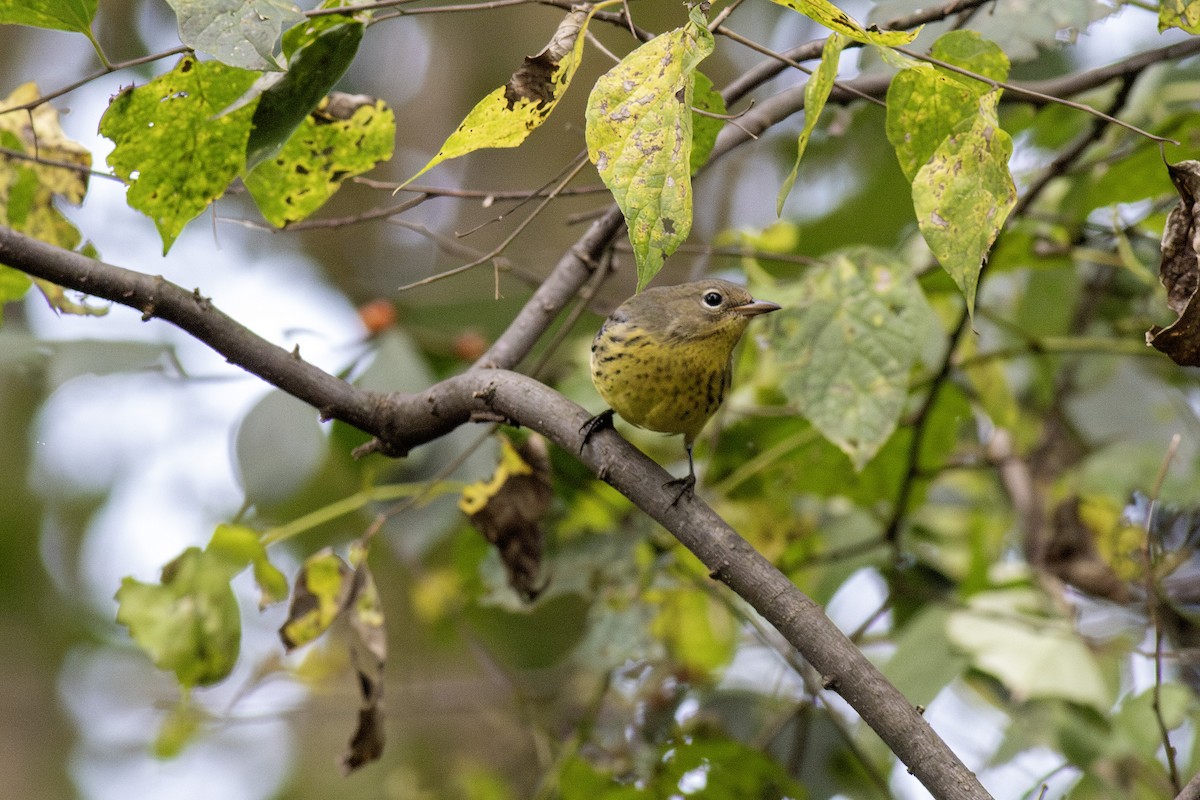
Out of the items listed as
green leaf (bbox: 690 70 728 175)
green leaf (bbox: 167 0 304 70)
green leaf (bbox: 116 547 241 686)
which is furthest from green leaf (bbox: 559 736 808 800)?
green leaf (bbox: 167 0 304 70)

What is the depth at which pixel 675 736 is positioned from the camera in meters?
3.29

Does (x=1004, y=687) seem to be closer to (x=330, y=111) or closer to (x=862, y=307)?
(x=862, y=307)

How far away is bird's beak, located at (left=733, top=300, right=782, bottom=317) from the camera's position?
2.76m

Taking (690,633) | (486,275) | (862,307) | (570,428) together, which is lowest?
(690,633)

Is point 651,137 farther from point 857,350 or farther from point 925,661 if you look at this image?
point 925,661

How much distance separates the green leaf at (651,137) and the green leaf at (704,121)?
54 cm

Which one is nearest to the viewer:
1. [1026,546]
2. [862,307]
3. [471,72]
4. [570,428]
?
[570,428]

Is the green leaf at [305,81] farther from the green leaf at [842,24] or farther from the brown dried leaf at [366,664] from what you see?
the brown dried leaf at [366,664]

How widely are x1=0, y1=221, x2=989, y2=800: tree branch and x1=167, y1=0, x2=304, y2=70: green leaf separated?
43cm

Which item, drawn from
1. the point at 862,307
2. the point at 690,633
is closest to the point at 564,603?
the point at 690,633

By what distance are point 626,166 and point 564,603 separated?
285 centimetres

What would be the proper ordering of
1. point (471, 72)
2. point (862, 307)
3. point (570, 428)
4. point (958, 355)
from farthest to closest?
point (471, 72), point (958, 355), point (862, 307), point (570, 428)

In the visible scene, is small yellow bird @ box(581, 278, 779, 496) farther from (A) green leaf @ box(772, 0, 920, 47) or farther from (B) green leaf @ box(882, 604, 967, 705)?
(A) green leaf @ box(772, 0, 920, 47)

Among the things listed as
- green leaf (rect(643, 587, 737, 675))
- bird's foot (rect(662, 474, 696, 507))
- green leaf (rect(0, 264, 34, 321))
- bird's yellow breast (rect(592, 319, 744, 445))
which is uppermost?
green leaf (rect(0, 264, 34, 321))
